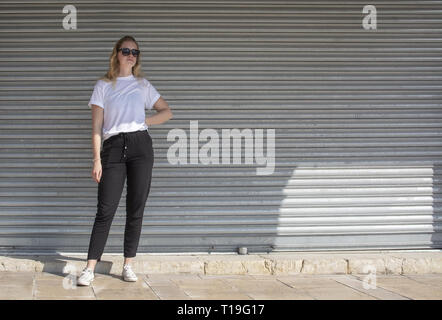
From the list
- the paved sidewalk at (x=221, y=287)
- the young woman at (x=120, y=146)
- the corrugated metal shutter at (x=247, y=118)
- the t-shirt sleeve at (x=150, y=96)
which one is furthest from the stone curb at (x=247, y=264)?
the t-shirt sleeve at (x=150, y=96)

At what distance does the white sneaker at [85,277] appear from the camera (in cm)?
586

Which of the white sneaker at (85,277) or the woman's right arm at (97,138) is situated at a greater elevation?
the woman's right arm at (97,138)

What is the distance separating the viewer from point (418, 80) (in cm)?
736

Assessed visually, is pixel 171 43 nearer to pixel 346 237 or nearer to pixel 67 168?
pixel 67 168

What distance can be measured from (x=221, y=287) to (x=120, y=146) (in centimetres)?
149

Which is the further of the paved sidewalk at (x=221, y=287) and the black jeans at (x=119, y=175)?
the black jeans at (x=119, y=175)

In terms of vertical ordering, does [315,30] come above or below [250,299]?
above

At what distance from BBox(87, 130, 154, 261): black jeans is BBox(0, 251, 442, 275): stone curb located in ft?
2.10

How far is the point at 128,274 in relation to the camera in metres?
6.16

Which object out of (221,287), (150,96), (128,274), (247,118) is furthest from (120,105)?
(221,287)

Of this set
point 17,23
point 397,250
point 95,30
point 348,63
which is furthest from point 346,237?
point 17,23

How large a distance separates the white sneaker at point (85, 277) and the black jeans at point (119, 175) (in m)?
0.13

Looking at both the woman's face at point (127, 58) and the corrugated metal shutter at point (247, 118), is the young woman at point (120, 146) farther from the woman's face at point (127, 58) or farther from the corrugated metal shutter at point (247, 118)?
the corrugated metal shutter at point (247, 118)

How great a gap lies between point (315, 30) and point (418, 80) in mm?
1216
